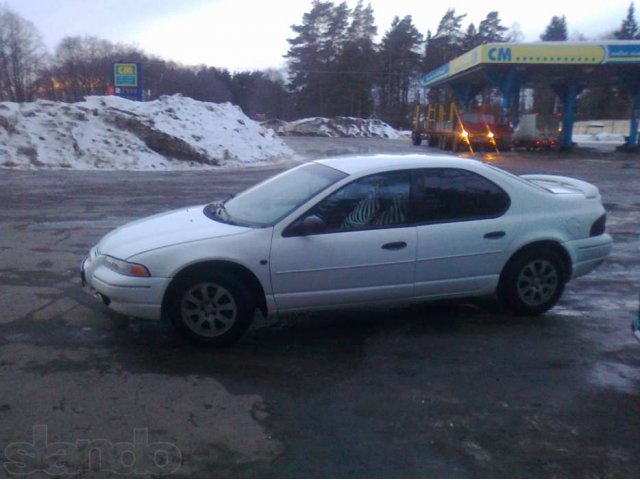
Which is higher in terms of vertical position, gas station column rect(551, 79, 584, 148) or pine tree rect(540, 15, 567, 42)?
pine tree rect(540, 15, 567, 42)

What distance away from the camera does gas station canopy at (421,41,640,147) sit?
121 ft

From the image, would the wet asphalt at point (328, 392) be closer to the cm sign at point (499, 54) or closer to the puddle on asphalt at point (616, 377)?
the puddle on asphalt at point (616, 377)

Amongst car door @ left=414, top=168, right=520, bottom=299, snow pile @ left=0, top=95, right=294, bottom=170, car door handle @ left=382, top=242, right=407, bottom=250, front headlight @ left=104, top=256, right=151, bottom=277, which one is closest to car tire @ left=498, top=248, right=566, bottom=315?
car door @ left=414, top=168, right=520, bottom=299

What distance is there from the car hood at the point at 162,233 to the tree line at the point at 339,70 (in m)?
66.8

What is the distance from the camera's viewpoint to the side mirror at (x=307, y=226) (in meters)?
5.80

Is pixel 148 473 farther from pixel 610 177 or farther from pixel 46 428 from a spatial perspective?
pixel 610 177

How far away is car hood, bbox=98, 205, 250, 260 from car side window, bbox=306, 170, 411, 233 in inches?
28.2

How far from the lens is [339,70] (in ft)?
264

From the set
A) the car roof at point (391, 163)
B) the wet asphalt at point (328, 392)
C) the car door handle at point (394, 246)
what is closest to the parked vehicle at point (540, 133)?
the wet asphalt at point (328, 392)

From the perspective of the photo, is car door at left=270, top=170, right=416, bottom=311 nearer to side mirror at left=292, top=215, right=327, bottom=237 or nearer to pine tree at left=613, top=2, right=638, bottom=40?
side mirror at left=292, top=215, right=327, bottom=237

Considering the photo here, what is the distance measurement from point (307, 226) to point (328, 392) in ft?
4.73

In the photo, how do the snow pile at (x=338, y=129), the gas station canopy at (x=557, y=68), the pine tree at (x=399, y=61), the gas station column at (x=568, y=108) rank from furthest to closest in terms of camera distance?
the pine tree at (x=399, y=61), the snow pile at (x=338, y=129), the gas station column at (x=568, y=108), the gas station canopy at (x=557, y=68)

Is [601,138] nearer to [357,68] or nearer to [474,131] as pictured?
[474,131]

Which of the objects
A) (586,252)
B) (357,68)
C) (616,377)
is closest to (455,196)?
(586,252)
